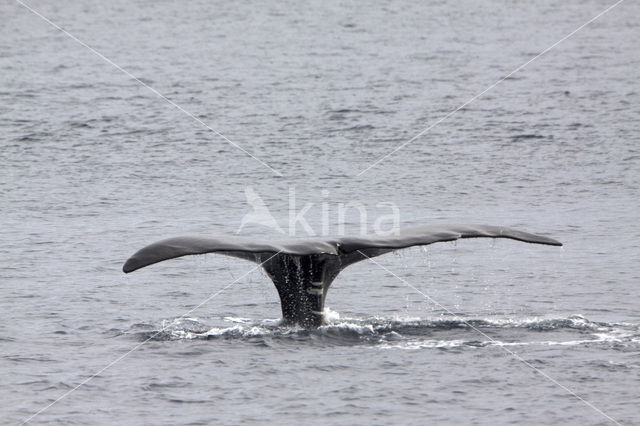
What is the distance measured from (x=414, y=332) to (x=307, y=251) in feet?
9.14

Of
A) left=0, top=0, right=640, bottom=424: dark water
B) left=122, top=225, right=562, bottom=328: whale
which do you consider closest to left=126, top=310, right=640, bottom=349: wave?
left=0, top=0, right=640, bottom=424: dark water

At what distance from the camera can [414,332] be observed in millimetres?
17484

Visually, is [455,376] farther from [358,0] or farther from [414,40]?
[358,0]

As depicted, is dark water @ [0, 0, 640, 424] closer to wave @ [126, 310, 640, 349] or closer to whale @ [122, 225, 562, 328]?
wave @ [126, 310, 640, 349]

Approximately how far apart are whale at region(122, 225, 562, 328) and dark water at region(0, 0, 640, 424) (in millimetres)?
515

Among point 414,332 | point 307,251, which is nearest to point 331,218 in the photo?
point 414,332

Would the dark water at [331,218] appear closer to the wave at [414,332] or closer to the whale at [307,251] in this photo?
the wave at [414,332]

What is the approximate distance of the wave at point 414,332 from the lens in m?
17.0

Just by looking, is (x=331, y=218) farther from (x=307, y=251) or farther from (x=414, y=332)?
(x=307, y=251)

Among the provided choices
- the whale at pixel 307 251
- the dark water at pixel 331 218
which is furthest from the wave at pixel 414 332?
the whale at pixel 307 251

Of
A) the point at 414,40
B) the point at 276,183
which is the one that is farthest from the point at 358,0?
the point at 276,183

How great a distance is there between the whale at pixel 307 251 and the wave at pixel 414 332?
464 mm

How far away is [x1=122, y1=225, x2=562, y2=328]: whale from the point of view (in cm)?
1484

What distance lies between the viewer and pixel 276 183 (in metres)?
30.9
